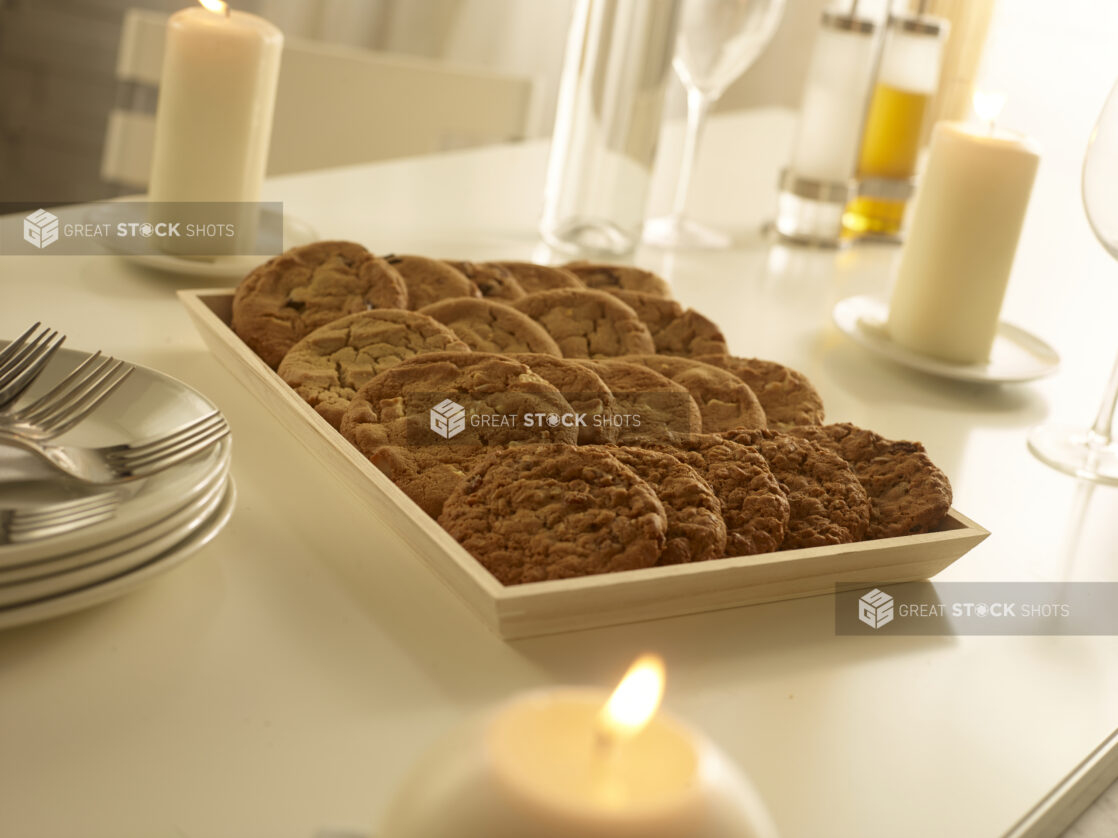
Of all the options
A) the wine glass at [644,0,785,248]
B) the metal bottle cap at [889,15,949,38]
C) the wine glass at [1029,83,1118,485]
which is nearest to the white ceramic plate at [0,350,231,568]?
the wine glass at [1029,83,1118,485]

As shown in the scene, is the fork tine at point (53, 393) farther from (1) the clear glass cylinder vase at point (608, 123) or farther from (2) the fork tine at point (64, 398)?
(1) the clear glass cylinder vase at point (608, 123)

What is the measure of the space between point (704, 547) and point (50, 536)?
1.13ft

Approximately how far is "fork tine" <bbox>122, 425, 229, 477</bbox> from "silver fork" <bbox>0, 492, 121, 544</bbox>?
47 mm

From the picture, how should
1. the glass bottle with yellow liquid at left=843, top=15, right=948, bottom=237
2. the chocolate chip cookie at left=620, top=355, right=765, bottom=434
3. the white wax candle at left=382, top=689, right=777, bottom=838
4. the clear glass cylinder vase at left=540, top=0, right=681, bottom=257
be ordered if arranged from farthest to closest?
the glass bottle with yellow liquid at left=843, top=15, right=948, bottom=237
the clear glass cylinder vase at left=540, top=0, right=681, bottom=257
the chocolate chip cookie at left=620, top=355, right=765, bottom=434
the white wax candle at left=382, top=689, right=777, bottom=838

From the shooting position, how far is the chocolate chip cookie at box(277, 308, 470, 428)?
0.80m

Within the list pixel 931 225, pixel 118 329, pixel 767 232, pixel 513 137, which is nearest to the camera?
pixel 118 329

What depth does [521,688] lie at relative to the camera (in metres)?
0.58

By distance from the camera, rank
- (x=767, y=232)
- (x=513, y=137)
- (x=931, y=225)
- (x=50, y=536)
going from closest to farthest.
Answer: (x=50, y=536) → (x=931, y=225) → (x=767, y=232) → (x=513, y=137)

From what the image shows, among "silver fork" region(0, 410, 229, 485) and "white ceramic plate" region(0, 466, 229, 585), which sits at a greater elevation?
"silver fork" region(0, 410, 229, 485)

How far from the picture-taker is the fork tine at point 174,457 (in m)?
0.59

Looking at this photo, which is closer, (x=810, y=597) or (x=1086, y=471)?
(x=810, y=597)

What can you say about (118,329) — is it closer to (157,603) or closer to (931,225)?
(157,603)

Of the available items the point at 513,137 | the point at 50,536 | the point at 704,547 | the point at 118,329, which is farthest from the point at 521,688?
the point at 513,137

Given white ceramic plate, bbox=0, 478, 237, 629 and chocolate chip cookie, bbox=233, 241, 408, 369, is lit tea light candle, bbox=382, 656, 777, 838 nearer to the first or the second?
white ceramic plate, bbox=0, 478, 237, 629
